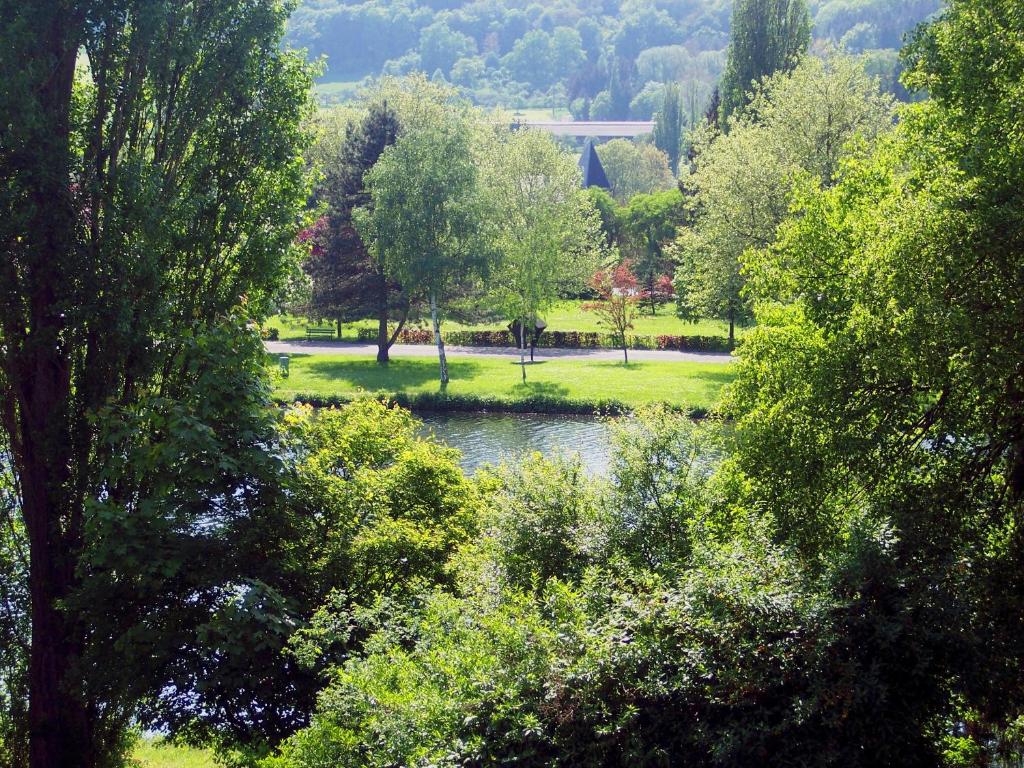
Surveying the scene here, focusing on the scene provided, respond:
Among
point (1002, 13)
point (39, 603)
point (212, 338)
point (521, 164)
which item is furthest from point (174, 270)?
point (521, 164)

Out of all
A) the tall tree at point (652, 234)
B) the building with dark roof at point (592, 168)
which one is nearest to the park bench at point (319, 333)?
the tall tree at point (652, 234)

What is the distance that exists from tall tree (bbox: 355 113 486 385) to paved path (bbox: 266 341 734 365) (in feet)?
28.1

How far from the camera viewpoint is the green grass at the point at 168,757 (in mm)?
13594

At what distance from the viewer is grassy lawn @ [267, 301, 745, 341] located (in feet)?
170

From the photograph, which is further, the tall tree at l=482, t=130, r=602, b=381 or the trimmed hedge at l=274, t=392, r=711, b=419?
the tall tree at l=482, t=130, r=602, b=381

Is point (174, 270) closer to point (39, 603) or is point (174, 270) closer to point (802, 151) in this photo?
point (39, 603)

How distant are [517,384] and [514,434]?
618 centimetres

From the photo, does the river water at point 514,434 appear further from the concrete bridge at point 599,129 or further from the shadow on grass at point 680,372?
the concrete bridge at point 599,129

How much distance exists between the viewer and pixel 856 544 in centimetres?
901

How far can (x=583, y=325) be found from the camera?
2217 inches

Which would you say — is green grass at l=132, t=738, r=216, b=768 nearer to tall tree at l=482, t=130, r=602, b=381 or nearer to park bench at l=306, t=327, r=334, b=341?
tall tree at l=482, t=130, r=602, b=381

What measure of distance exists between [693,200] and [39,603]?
125ft


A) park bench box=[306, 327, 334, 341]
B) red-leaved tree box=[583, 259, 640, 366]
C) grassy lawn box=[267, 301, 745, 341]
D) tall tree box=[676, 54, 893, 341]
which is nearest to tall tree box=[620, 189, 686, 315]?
grassy lawn box=[267, 301, 745, 341]

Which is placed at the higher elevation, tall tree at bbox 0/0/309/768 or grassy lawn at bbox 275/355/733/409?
tall tree at bbox 0/0/309/768
